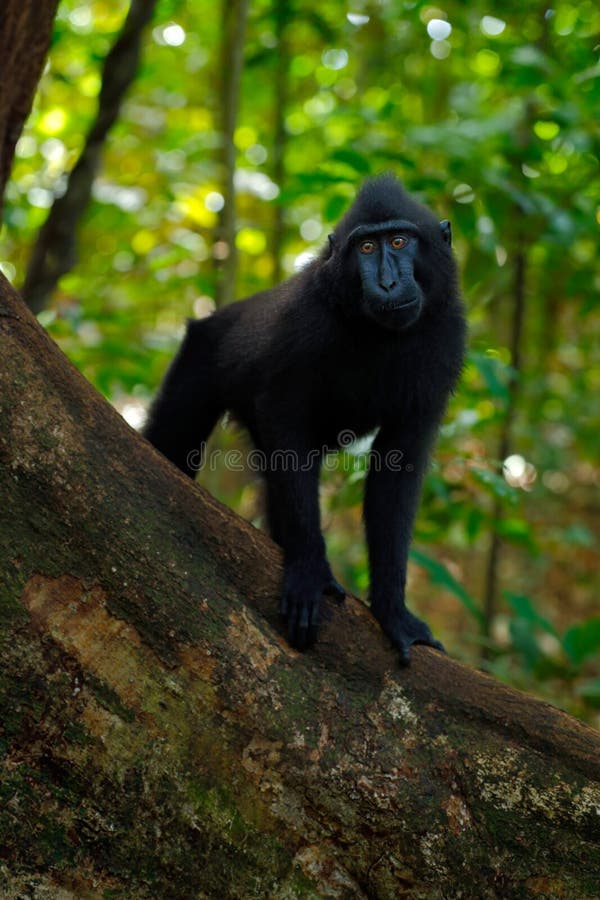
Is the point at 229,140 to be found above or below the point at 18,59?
above

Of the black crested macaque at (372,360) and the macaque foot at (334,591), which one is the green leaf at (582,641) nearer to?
the black crested macaque at (372,360)

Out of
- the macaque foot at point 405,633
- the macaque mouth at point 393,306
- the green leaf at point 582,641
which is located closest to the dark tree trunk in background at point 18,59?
the macaque mouth at point 393,306

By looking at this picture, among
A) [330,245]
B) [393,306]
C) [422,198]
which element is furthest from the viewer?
[422,198]

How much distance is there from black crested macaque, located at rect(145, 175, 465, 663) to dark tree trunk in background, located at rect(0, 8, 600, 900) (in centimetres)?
94

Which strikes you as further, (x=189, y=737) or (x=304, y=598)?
(x=304, y=598)

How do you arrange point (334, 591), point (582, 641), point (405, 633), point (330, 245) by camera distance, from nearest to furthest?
point (405, 633) < point (334, 591) < point (330, 245) < point (582, 641)

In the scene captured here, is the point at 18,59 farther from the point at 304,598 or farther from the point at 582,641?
the point at 582,641

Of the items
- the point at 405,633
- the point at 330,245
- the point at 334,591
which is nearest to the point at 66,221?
the point at 330,245

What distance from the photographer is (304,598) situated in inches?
121

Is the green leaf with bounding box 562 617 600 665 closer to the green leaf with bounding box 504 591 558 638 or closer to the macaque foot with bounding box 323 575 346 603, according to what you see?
the green leaf with bounding box 504 591 558 638

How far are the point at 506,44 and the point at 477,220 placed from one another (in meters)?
1.34

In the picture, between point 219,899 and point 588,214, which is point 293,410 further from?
point 588,214

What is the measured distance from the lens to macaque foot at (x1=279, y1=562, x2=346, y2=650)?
2.98 m

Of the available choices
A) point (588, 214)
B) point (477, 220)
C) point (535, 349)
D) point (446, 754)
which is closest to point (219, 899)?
point (446, 754)
